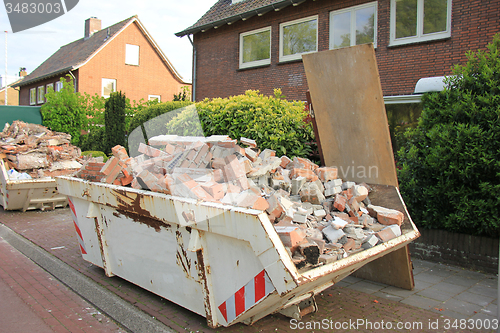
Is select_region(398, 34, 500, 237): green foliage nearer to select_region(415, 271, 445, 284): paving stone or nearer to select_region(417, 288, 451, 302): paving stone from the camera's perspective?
select_region(415, 271, 445, 284): paving stone

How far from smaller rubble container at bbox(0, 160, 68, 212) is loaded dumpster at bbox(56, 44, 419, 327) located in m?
4.05

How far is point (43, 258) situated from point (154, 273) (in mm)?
2634

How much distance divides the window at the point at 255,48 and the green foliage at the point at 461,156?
8670mm

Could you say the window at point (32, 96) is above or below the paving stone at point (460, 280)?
above

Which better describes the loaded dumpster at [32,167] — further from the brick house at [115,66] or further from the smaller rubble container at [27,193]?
the brick house at [115,66]

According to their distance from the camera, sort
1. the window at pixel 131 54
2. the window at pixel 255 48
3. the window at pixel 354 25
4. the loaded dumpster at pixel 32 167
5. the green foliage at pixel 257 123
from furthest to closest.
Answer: the window at pixel 131 54, the window at pixel 255 48, the window at pixel 354 25, the loaded dumpster at pixel 32 167, the green foliage at pixel 257 123

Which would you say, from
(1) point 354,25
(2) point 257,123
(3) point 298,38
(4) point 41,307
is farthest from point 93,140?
(4) point 41,307

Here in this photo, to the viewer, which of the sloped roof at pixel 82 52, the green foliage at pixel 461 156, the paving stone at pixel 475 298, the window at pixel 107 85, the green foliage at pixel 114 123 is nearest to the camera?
the paving stone at pixel 475 298

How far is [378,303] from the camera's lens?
12.0ft

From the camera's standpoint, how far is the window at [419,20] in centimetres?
916

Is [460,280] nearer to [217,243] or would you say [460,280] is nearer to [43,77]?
[217,243]

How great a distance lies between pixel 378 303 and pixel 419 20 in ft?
27.6

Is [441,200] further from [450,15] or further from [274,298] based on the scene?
[450,15]

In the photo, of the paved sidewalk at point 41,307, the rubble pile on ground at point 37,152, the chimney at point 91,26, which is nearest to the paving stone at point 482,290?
the paved sidewalk at point 41,307
